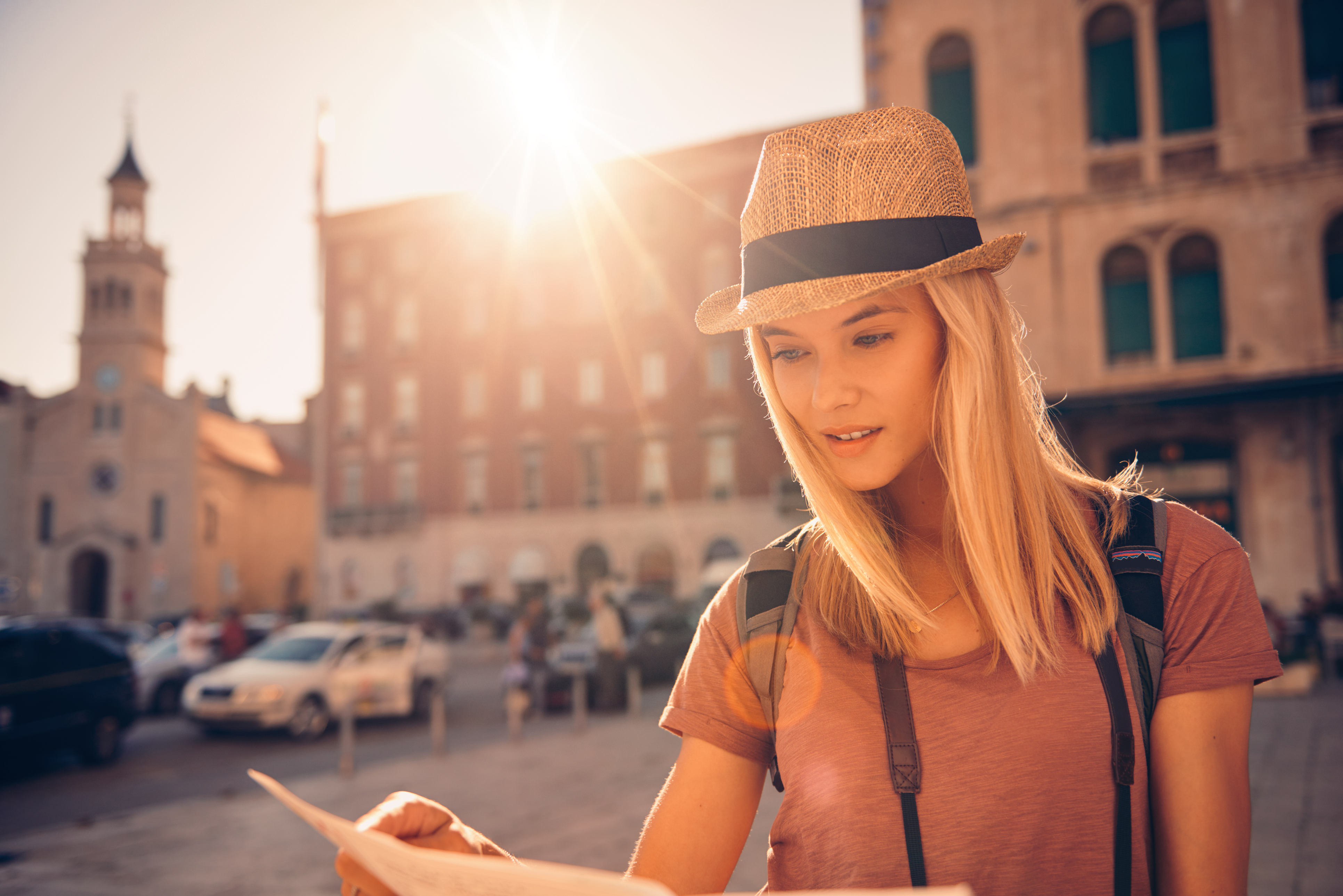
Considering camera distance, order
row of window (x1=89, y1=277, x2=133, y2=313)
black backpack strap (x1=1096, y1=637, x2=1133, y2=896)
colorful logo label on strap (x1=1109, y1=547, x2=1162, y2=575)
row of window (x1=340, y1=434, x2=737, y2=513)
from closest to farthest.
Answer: black backpack strap (x1=1096, y1=637, x2=1133, y2=896) → colorful logo label on strap (x1=1109, y1=547, x2=1162, y2=575) → row of window (x1=340, y1=434, x2=737, y2=513) → row of window (x1=89, y1=277, x2=133, y2=313)

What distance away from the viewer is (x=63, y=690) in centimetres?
1084

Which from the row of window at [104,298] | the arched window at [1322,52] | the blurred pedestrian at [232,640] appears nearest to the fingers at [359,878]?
the blurred pedestrian at [232,640]

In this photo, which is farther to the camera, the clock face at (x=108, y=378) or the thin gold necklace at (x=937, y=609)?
the clock face at (x=108, y=378)

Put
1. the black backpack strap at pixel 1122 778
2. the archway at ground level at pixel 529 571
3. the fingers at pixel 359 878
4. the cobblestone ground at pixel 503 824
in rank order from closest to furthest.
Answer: the fingers at pixel 359 878
the black backpack strap at pixel 1122 778
the cobblestone ground at pixel 503 824
the archway at ground level at pixel 529 571

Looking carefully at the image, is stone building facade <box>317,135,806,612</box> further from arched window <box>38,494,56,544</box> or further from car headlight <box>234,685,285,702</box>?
car headlight <box>234,685,285,702</box>

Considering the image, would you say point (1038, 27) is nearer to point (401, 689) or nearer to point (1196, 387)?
point (1196, 387)

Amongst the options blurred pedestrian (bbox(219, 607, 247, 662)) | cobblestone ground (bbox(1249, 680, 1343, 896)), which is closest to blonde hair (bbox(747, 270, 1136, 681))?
cobblestone ground (bbox(1249, 680, 1343, 896))

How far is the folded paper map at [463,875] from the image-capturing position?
2.35ft

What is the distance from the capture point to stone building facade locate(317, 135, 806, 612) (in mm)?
37000

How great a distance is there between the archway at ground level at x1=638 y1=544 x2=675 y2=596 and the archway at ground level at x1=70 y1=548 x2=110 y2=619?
29.4 meters

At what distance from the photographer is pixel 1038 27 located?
1777 centimetres

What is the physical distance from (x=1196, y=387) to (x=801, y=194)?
17.8 meters

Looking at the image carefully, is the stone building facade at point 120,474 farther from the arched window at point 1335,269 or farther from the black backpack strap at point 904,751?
the black backpack strap at point 904,751

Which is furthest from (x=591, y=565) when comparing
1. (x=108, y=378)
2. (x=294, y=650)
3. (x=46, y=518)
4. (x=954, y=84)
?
(x=46, y=518)
